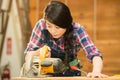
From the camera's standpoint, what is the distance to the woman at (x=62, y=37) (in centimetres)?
209

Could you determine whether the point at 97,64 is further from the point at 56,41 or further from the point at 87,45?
the point at 56,41

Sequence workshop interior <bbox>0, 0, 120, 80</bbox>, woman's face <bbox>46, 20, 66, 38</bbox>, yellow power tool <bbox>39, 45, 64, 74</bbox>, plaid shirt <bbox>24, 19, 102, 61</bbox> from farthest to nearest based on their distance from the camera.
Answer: workshop interior <bbox>0, 0, 120, 80</bbox>
plaid shirt <bbox>24, 19, 102, 61</bbox>
woman's face <bbox>46, 20, 66, 38</bbox>
yellow power tool <bbox>39, 45, 64, 74</bbox>

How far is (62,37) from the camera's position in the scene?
227 centimetres

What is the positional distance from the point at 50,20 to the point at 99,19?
3.01 metres

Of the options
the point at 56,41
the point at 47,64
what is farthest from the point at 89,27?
the point at 47,64

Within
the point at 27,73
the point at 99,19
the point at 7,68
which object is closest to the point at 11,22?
the point at 7,68

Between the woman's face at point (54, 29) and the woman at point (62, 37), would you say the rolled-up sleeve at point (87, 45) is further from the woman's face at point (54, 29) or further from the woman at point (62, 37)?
the woman's face at point (54, 29)

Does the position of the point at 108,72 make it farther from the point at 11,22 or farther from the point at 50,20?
the point at 50,20

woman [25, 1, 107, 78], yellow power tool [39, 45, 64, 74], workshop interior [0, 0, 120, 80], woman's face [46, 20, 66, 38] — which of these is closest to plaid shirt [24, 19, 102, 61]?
woman [25, 1, 107, 78]

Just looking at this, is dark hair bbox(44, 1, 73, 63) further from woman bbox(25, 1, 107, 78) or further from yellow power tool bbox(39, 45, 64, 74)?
yellow power tool bbox(39, 45, 64, 74)

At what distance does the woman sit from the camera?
2094 mm

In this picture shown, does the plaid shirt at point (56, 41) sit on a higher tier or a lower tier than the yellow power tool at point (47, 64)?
higher

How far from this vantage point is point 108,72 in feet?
16.4

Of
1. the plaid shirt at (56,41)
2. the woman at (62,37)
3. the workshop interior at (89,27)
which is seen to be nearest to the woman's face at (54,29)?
the woman at (62,37)
